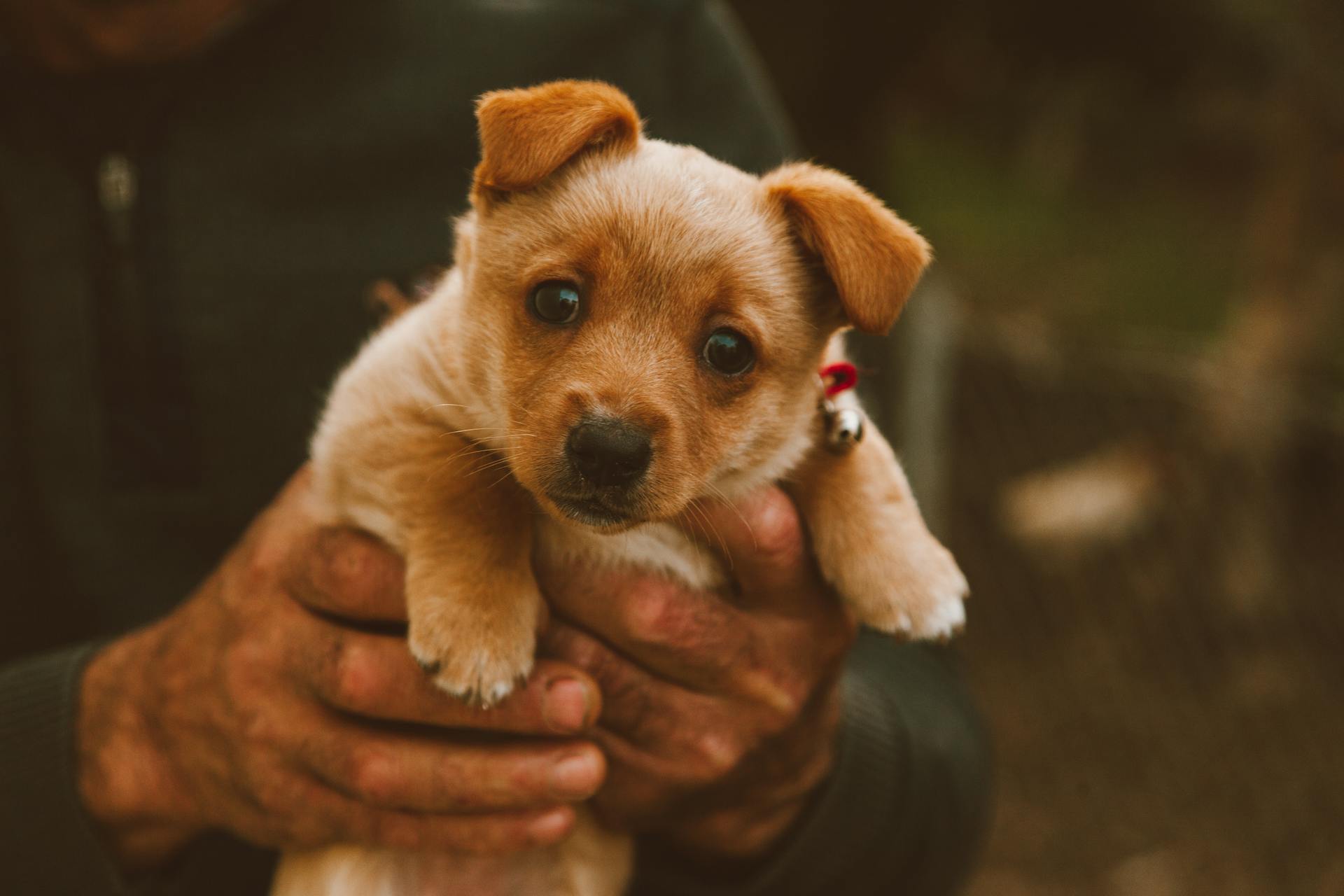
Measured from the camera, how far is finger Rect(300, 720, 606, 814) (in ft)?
6.81

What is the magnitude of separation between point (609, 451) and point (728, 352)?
14.6 inches

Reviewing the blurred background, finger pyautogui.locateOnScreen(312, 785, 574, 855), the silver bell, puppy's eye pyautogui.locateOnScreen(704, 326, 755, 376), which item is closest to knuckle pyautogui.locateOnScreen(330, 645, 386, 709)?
finger pyautogui.locateOnScreen(312, 785, 574, 855)

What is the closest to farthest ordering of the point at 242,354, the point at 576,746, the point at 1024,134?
the point at 576,746 → the point at 242,354 → the point at 1024,134

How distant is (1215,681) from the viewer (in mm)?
5719

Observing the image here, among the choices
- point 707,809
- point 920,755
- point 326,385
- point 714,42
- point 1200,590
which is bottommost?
point 1200,590

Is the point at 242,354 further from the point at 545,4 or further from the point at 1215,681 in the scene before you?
the point at 1215,681

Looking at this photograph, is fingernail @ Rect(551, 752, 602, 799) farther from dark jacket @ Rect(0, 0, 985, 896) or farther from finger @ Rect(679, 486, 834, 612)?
dark jacket @ Rect(0, 0, 985, 896)

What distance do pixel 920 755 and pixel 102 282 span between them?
238 cm

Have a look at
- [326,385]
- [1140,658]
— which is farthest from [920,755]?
[1140,658]

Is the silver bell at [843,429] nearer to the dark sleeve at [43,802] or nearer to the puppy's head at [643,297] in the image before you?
the puppy's head at [643,297]

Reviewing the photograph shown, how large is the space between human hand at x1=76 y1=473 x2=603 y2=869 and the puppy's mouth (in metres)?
0.34

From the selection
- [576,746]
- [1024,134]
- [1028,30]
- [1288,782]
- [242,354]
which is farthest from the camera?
[1024,134]

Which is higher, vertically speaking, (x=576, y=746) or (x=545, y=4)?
(x=545, y=4)

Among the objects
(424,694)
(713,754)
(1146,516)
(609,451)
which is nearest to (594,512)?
(609,451)
